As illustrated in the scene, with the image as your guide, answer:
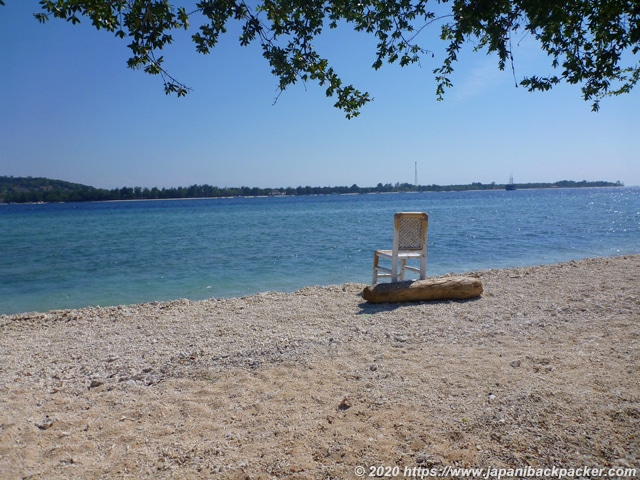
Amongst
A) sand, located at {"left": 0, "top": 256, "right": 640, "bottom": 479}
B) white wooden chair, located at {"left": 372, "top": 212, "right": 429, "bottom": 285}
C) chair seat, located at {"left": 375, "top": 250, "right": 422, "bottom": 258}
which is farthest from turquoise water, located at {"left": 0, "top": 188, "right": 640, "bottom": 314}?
sand, located at {"left": 0, "top": 256, "right": 640, "bottom": 479}

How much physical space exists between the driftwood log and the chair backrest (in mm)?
785

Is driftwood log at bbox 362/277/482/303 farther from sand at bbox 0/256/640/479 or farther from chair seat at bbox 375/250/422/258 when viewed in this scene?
chair seat at bbox 375/250/422/258

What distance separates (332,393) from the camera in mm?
4051

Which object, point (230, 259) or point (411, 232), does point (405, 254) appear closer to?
point (411, 232)

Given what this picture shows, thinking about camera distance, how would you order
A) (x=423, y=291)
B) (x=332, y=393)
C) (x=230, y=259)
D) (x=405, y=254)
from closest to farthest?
(x=332, y=393) < (x=423, y=291) < (x=405, y=254) < (x=230, y=259)

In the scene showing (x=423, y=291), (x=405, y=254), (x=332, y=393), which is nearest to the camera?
(x=332, y=393)

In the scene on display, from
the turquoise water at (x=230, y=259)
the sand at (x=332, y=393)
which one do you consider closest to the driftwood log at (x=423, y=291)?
the sand at (x=332, y=393)


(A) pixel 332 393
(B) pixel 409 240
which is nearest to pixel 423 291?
(B) pixel 409 240

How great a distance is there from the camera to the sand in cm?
305

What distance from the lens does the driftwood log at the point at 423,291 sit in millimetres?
7551

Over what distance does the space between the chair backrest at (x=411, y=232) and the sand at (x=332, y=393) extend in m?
1.33

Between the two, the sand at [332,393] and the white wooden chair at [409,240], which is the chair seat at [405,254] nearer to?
the white wooden chair at [409,240]

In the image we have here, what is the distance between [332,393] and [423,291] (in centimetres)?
389

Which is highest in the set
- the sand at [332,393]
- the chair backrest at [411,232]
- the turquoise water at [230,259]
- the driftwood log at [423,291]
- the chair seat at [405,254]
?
the chair backrest at [411,232]
